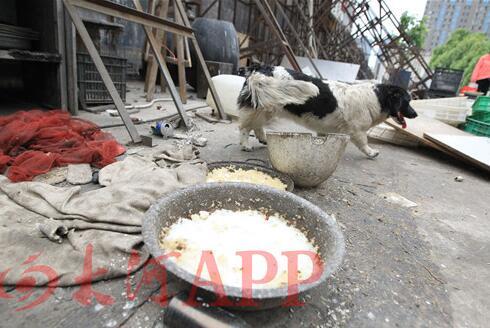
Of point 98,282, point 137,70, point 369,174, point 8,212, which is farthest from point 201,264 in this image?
point 137,70

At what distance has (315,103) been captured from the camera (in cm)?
345

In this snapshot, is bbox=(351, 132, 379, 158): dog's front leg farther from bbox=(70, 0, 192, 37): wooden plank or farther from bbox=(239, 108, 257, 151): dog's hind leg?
bbox=(70, 0, 192, 37): wooden plank

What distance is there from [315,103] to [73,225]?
274cm

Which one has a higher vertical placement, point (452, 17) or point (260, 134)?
point (452, 17)

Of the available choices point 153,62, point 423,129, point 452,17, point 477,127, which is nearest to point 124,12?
point 153,62

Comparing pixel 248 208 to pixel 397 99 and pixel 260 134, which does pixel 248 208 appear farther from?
pixel 397 99

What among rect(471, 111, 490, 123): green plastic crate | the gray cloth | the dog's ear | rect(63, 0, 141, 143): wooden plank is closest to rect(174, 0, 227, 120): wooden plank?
rect(63, 0, 141, 143): wooden plank

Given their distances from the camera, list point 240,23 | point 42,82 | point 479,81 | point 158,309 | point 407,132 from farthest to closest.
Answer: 1. point 240,23
2. point 479,81
3. point 407,132
4. point 42,82
5. point 158,309

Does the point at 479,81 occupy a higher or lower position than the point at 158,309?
higher

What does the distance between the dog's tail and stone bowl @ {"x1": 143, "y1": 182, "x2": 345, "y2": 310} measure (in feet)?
5.32

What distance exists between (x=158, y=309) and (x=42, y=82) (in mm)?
3982

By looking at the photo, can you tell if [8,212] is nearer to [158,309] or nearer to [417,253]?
[158,309]

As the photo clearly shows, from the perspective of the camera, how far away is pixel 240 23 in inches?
408

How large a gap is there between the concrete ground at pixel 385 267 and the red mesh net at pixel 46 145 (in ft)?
1.94
